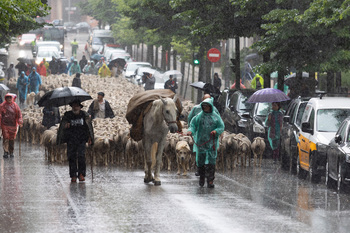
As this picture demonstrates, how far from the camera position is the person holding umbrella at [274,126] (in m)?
22.2

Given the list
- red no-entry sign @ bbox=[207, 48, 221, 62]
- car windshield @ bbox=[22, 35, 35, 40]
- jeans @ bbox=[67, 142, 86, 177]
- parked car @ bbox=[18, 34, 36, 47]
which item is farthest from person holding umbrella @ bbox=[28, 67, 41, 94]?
car windshield @ bbox=[22, 35, 35, 40]

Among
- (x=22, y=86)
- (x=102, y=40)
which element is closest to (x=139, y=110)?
(x=22, y=86)

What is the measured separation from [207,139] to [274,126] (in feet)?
21.4

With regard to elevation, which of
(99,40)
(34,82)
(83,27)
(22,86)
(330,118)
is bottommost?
(330,118)

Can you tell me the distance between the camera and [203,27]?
98.9ft

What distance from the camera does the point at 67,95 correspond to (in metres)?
19.2

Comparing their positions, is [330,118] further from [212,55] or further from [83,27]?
[83,27]

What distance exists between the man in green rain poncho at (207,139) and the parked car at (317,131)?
2.31 metres

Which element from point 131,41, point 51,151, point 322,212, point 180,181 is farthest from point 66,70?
point 322,212

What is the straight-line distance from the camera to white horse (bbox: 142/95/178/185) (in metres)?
16.0

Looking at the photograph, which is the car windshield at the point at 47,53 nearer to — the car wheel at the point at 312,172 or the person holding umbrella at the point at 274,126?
the person holding umbrella at the point at 274,126

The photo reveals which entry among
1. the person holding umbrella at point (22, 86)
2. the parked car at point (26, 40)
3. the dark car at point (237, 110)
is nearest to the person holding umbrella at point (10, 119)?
the dark car at point (237, 110)

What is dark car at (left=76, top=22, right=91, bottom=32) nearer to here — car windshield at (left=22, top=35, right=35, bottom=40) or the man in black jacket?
car windshield at (left=22, top=35, right=35, bottom=40)

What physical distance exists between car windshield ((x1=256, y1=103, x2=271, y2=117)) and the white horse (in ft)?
25.1
